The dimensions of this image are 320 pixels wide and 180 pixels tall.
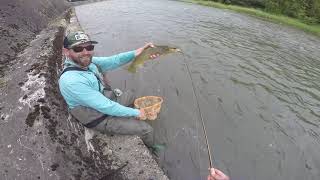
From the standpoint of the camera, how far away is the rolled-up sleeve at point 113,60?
756 centimetres

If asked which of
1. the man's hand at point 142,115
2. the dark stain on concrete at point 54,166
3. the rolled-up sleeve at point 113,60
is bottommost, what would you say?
the dark stain on concrete at point 54,166

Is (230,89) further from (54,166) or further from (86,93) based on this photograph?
(54,166)

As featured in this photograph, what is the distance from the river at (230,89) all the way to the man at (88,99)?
984 mm

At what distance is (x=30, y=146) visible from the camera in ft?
18.0

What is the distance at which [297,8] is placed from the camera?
814 inches

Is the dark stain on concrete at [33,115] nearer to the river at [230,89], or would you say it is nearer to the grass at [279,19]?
the river at [230,89]

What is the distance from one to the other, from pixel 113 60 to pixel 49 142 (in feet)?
8.65

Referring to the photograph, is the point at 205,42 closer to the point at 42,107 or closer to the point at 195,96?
the point at 195,96

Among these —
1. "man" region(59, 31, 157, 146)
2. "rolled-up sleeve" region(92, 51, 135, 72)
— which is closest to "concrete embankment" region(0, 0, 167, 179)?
"man" region(59, 31, 157, 146)

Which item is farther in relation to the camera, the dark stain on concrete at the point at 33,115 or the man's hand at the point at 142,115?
the man's hand at the point at 142,115

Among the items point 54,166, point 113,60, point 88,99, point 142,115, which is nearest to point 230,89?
point 113,60

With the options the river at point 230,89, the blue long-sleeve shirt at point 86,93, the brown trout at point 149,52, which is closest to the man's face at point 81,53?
the blue long-sleeve shirt at point 86,93

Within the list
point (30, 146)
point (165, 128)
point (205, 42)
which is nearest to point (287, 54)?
point (205, 42)

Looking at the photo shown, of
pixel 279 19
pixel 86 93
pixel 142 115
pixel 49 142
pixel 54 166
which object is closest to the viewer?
pixel 54 166
